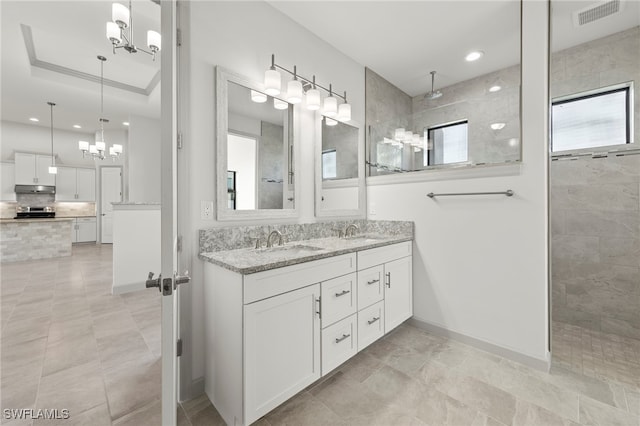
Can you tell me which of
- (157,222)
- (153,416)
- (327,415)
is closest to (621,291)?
(327,415)

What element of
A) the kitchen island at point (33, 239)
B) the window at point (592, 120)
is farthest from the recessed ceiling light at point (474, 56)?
the kitchen island at point (33, 239)

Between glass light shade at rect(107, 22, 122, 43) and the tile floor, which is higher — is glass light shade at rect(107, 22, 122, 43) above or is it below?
above

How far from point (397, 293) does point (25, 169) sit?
9.46 meters

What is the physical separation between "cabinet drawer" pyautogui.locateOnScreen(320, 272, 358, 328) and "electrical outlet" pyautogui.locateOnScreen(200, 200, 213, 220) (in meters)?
0.86

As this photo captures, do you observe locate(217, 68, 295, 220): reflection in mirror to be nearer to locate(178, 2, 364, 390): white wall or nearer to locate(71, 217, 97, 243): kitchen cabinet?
locate(178, 2, 364, 390): white wall

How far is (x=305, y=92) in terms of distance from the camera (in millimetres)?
2393

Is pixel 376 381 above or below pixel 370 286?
below

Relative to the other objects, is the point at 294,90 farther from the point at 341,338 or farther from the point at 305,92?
the point at 341,338

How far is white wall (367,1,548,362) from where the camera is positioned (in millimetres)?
1932

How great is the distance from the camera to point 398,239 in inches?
94.2

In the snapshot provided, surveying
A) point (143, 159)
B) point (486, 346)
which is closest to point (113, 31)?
point (143, 159)

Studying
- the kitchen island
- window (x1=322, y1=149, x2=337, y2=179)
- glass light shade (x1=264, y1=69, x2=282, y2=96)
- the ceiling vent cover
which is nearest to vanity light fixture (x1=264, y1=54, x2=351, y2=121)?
glass light shade (x1=264, y1=69, x2=282, y2=96)

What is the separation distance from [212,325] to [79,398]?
97cm

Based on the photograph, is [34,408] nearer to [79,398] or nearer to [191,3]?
[79,398]
